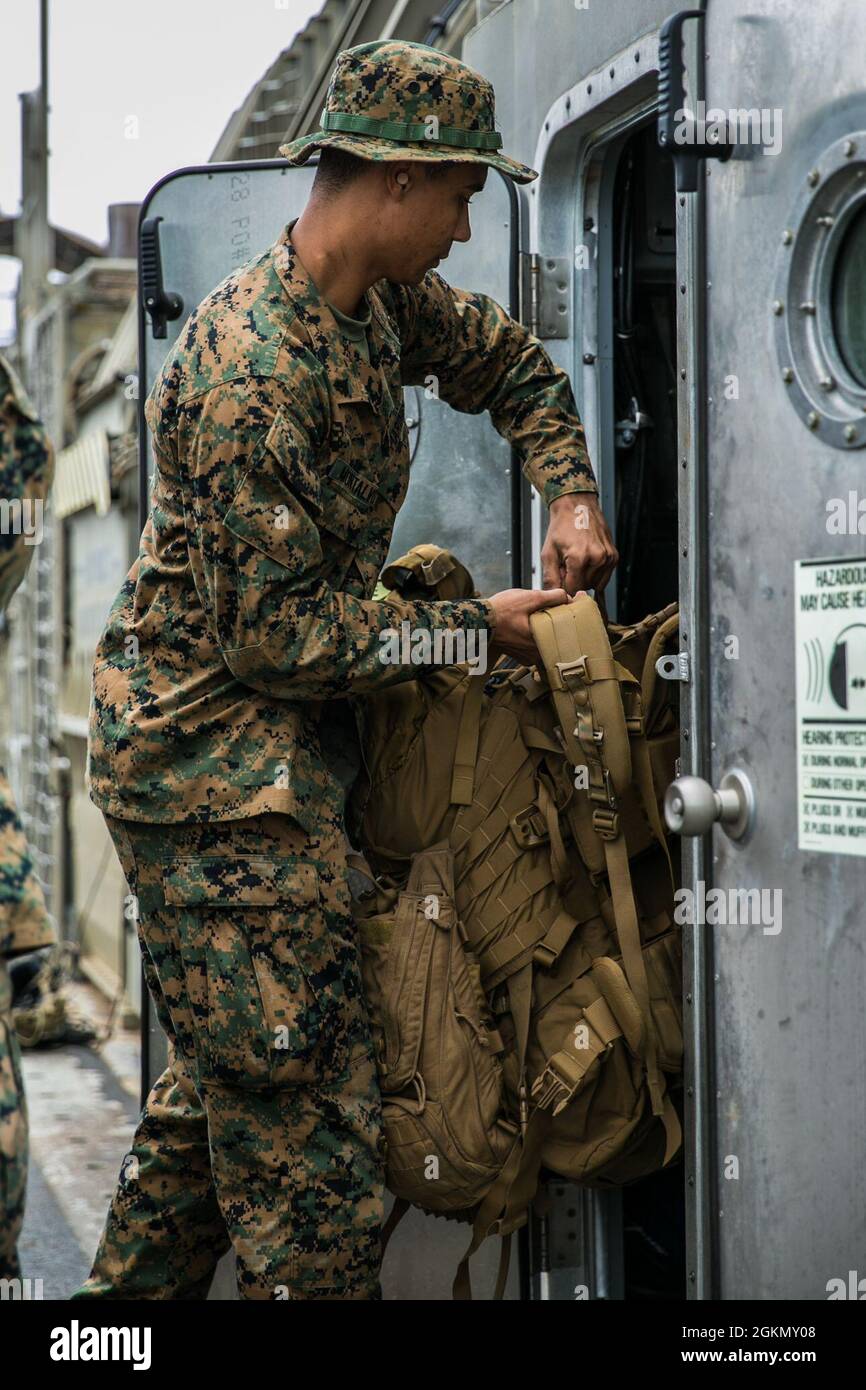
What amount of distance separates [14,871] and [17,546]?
52 cm

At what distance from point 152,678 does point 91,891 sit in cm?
578

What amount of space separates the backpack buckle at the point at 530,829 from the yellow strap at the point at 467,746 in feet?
0.29

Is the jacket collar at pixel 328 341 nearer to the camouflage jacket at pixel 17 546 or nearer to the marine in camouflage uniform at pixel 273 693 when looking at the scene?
the marine in camouflage uniform at pixel 273 693

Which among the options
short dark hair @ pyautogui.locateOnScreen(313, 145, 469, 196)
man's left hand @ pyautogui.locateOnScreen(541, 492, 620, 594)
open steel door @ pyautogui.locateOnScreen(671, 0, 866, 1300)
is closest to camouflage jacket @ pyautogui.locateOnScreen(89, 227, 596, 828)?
short dark hair @ pyautogui.locateOnScreen(313, 145, 469, 196)

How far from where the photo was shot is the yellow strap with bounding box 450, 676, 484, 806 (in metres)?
2.74

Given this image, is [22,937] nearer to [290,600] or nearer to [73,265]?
[290,600]

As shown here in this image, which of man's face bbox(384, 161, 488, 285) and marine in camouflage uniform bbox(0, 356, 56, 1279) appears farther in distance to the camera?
man's face bbox(384, 161, 488, 285)

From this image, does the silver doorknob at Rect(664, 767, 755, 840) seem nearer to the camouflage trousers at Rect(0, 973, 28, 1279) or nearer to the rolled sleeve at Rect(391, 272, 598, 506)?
the rolled sleeve at Rect(391, 272, 598, 506)

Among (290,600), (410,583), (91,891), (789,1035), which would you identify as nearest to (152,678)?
(290,600)

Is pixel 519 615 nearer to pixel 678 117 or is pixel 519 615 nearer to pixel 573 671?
pixel 573 671

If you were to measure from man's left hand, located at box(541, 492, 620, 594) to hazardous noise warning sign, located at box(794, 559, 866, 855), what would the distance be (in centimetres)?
68

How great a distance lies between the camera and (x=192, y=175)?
10.7 ft

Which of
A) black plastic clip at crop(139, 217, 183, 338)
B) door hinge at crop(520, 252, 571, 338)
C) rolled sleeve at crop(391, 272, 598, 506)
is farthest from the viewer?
black plastic clip at crop(139, 217, 183, 338)

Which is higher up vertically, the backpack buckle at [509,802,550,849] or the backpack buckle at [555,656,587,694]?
the backpack buckle at [555,656,587,694]
